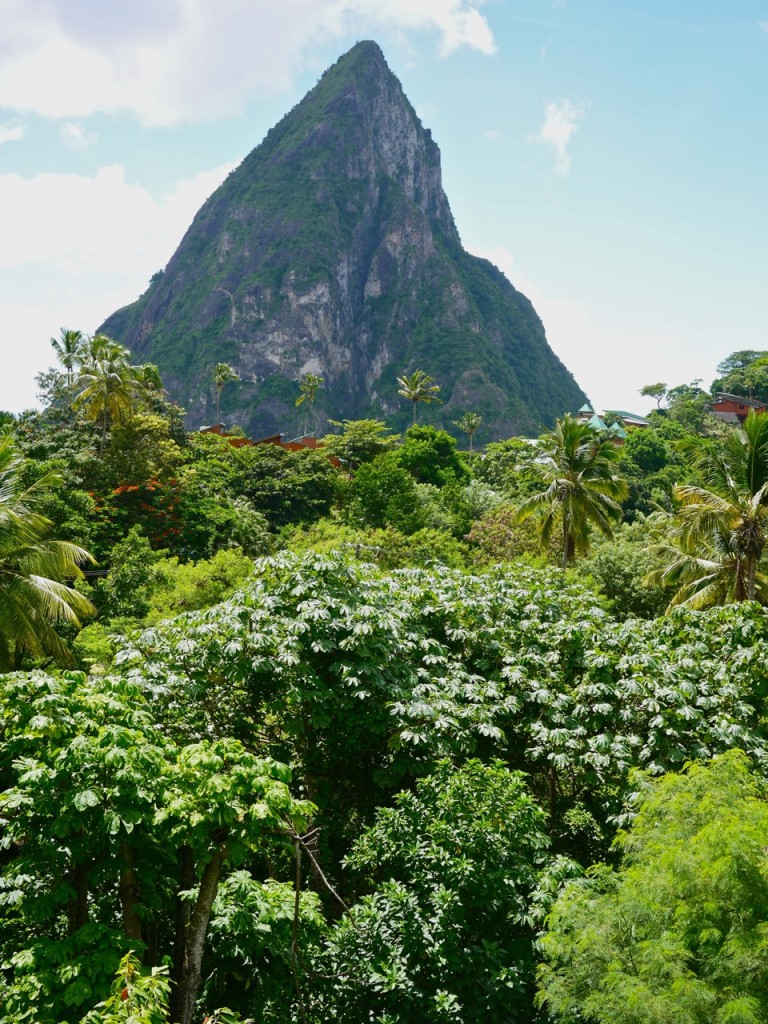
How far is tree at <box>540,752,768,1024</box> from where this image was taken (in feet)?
16.6

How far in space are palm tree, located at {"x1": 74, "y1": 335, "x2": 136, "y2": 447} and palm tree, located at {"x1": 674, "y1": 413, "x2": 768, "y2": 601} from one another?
23.9 m

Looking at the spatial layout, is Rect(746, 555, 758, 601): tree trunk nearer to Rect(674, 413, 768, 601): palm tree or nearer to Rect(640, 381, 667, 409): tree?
Rect(674, 413, 768, 601): palm tree

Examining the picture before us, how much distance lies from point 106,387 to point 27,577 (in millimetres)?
19112

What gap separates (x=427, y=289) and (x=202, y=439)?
14077 centimetres

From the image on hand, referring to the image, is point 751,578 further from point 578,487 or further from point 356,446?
point 356,446

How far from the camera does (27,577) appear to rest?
1387 cm

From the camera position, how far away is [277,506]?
39625 millimetres

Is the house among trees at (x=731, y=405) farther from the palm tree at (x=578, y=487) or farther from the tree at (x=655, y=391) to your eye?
the palm tree at (x=578, y=487)

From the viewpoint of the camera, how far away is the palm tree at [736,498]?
1520 centimetres

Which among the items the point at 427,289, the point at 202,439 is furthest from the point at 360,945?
the point at 427,289

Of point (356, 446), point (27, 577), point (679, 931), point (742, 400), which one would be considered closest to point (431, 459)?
point (356, 446)

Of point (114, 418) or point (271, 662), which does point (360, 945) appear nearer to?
point (271, 662)

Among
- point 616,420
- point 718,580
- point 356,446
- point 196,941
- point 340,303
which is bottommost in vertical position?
point 196,941

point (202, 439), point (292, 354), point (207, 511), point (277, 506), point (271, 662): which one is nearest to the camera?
point (271, 662)
